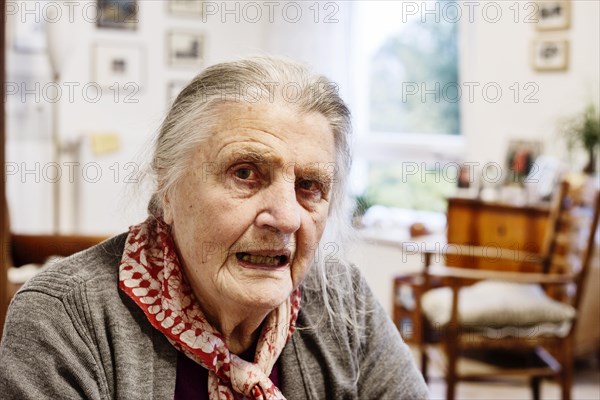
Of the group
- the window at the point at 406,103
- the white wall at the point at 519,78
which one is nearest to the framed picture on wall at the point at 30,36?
the window at the point at 406,103

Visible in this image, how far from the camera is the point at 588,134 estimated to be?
423 centimetres

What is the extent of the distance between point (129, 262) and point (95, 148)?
4.39m

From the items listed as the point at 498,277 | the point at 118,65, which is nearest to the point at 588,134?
the point at 498,277

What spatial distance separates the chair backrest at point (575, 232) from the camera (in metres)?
3.55

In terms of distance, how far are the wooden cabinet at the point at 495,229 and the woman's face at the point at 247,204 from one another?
282 centimetres

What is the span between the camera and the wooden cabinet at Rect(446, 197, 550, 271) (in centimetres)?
409

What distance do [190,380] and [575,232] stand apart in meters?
2.89

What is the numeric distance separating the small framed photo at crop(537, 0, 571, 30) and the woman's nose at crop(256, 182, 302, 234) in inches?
149

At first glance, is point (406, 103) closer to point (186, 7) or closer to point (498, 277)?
point (186, 7)

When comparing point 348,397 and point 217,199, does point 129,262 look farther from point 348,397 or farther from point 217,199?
point 348,397

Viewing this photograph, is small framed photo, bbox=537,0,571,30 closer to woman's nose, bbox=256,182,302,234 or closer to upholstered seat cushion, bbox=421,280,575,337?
upholstered seat cushion, bbox=421,280,575,337

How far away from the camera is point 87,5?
5488 mm

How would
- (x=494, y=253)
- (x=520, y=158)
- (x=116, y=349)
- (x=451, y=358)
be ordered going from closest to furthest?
(x=116, y=349) → (x=451, y=358) → (x=494, y=253) → (x=520, y=158)

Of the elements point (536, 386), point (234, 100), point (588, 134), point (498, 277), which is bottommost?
point (536, 386)
